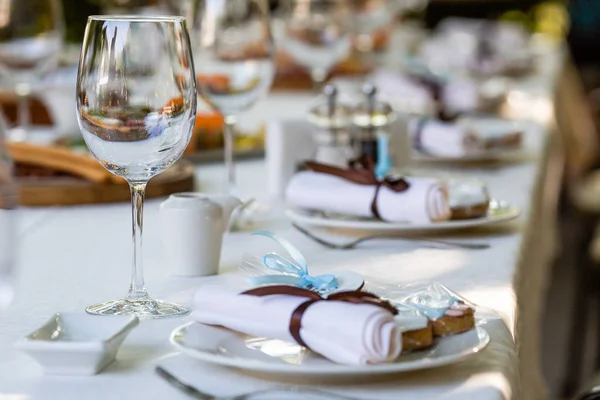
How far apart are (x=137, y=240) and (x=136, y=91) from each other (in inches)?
5.3

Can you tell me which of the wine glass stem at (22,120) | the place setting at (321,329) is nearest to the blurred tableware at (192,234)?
the place setting at (321,329)

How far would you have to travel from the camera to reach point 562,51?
15.3ft

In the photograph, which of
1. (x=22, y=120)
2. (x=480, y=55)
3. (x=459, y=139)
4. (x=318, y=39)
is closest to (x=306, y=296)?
(x=459, y=139)

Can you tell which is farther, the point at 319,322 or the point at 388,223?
the point at 388,223

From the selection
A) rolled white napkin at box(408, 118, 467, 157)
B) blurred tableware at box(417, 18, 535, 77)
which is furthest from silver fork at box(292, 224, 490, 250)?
blurred tableware at box(417, 18, 535, 77)

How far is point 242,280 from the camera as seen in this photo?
1027mm

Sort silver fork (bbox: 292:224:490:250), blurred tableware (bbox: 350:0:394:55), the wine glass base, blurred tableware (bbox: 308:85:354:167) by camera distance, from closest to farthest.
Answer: the wine glass base < silver fork (bbox: 292:224:490:250) < blurred tableware (bbox: 308:85:354:167) < blurred tableware (bbox: 350:0:394:55)

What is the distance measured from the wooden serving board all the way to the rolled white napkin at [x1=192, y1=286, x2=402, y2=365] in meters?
0.71

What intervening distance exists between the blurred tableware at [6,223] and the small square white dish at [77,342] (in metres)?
0.22

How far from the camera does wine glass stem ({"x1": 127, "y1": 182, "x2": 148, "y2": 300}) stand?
35.7 inches

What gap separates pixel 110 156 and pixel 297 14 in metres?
1.60

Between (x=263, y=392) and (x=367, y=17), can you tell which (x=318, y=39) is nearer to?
(x=367, y=17)

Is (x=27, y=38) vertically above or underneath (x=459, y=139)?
above

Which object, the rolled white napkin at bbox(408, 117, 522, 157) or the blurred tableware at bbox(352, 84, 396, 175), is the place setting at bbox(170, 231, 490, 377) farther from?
the rolled white napkin at bbox(408, 117, 522, 157)
